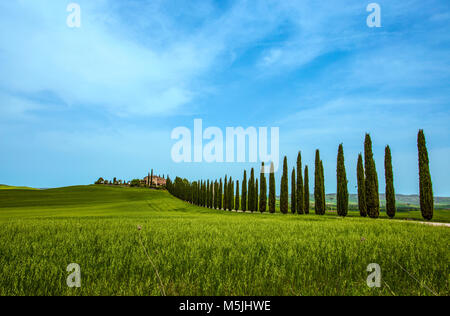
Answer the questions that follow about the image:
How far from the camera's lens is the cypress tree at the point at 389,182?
27062 mm

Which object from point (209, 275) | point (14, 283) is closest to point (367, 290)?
point (209, 275)

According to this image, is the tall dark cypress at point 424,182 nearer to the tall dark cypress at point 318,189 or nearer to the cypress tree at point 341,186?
the cypress tree at point 341,186

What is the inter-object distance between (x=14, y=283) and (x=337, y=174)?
33.4 m

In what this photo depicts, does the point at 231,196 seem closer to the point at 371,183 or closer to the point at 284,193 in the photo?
the point at 284,193

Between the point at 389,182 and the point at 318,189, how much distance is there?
829 centimetres

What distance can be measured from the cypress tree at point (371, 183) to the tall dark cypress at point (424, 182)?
4.15 meters

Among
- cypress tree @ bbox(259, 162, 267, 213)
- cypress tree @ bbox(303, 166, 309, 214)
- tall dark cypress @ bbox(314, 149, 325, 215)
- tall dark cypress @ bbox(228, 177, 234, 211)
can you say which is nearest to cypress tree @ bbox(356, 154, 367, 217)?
tall dark cypress @ bbox(314, 149, 325, 215)

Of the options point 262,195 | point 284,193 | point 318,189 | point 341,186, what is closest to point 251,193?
point 262,195

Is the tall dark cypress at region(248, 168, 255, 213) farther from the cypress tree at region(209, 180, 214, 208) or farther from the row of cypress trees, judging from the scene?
the cypress tree at region(209, 180, 214, 208)

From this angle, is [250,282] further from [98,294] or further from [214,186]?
[214,186]

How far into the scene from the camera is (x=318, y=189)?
106ft

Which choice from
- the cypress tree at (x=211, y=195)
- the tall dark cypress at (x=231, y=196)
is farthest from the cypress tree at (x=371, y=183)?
the cypress tree at (x=211, y=195)

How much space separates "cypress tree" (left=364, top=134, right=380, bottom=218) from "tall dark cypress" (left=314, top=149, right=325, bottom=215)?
5.71m
